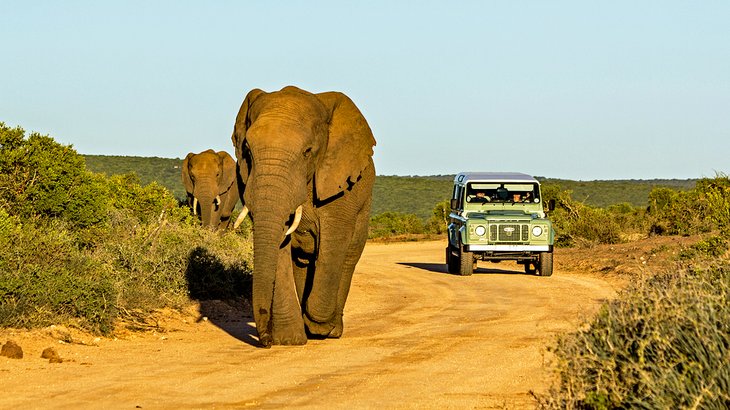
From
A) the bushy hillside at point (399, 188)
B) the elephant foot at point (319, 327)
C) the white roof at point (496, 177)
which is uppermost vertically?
the bushy hillside at point (399, 188)

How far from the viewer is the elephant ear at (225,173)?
3303 cm

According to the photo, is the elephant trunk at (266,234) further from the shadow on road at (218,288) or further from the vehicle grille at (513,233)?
the vehicle grille at (513,233)

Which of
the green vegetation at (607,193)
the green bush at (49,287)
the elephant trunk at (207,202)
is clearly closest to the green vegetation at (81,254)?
the green bush at (49,287)

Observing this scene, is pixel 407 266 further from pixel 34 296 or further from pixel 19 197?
pixel 34 296

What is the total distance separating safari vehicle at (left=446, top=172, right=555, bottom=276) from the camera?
1007 inches

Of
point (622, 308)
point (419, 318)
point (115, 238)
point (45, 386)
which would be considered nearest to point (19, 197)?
point (115, 238)

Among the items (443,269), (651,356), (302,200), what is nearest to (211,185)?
(443,269)

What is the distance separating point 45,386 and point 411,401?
3384 mm

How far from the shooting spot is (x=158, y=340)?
1393 cm

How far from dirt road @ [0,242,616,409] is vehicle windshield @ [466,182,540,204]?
7.65m

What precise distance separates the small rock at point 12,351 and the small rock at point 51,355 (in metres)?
0.25

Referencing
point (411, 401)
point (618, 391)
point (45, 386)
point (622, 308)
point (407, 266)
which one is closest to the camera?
Result: point (618, 391)

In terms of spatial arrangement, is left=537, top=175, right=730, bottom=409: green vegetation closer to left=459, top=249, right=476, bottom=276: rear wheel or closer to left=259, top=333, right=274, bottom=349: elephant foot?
left=259, top=333, right=274, bottom=349: elephant foot

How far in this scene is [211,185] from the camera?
32469 mm
